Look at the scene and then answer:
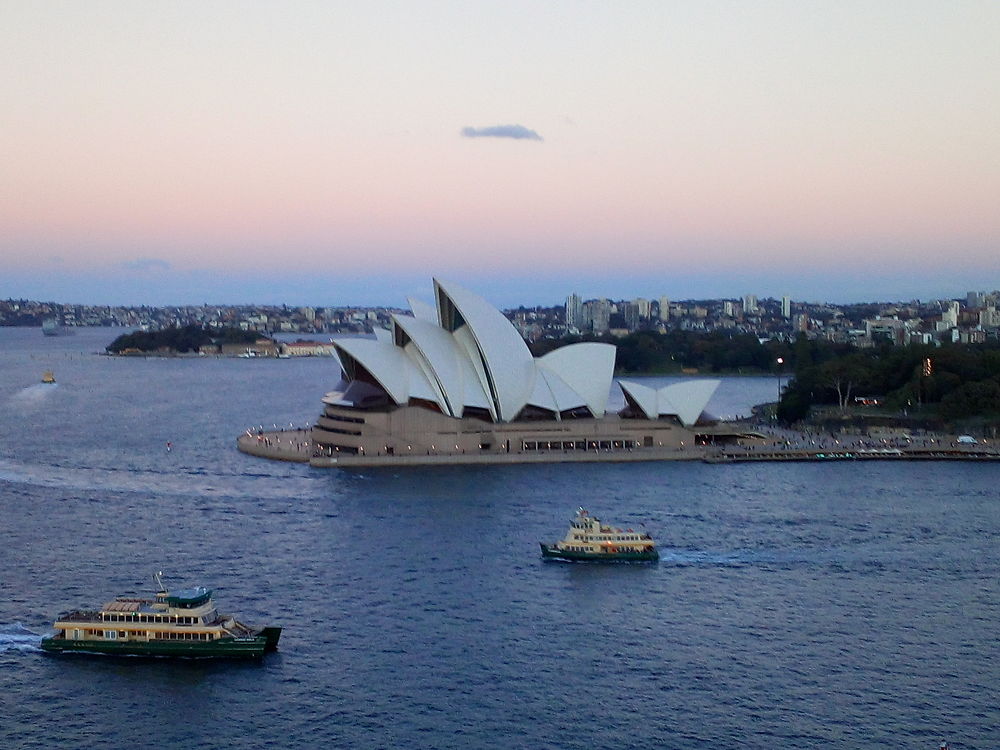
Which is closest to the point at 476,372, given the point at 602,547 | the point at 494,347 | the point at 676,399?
the point at 494,347

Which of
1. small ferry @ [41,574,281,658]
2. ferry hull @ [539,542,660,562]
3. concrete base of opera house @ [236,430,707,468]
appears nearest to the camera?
small ferry @ [41,574,281,658]

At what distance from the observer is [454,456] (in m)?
40.6

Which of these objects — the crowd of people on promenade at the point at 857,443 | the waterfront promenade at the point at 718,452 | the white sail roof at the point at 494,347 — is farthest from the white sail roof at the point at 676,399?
the white sail roof at the point at 494,347

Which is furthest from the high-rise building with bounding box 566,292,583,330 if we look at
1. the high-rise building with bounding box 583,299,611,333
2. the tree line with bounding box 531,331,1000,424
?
the tree line with bounding box 531,331,1000,424

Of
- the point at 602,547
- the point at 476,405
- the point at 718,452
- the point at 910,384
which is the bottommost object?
the point at 602,547

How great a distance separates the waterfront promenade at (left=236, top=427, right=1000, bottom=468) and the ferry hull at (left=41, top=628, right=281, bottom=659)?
62.3 ft

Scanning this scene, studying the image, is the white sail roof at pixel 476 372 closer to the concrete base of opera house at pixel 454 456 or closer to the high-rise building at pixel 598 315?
the concrete base of opera house at pixel 454 456

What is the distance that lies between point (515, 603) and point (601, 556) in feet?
11.9

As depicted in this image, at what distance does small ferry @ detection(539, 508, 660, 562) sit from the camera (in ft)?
86.0

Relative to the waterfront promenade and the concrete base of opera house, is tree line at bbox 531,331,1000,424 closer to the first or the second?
the waterfront promenade

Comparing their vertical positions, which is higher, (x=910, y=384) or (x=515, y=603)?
(x=910, y=384)

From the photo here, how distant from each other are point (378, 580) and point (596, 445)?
62.5 feet

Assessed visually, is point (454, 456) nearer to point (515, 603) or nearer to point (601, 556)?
point (601, 556)

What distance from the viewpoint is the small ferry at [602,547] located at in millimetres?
26219
